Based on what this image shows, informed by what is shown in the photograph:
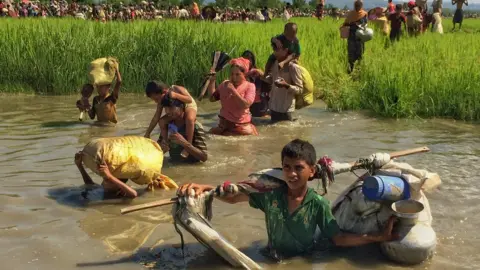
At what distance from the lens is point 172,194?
15.6 ft

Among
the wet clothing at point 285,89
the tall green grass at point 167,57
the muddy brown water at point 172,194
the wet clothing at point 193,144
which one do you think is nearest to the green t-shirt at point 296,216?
the muddy brown water at point 172,194

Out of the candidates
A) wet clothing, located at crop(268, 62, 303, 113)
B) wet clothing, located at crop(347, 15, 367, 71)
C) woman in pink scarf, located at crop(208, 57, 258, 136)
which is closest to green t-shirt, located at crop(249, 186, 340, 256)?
woman in pink scarf, located at crop(208, 57, 258, 136)

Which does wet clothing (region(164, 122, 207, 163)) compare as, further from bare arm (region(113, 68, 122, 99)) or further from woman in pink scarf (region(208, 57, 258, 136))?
bare arm (region(113, 68, 122, 99))

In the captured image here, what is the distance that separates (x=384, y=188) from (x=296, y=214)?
525 millimetres

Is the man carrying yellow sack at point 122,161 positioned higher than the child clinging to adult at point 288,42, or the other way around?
the child clinging to adult at point 288,42

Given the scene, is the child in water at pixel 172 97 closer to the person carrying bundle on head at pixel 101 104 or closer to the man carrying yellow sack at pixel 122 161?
the man carrying yellow sack at pixel 122 161

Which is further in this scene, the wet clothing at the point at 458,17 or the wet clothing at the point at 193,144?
the wet clothing at the point at 458,17

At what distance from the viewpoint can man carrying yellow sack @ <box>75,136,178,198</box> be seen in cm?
435

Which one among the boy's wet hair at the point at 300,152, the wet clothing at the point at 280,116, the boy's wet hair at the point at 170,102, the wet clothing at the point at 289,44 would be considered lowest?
the wet clothing at the point at 280,116

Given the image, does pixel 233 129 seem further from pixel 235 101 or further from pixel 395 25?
pixel 395 25

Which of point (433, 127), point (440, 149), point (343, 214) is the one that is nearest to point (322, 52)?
point (433, 127)

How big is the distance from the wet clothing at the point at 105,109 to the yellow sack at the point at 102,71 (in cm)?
27

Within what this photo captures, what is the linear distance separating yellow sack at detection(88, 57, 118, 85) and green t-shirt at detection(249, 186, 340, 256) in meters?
4.32

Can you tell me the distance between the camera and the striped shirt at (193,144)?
18.0ft
